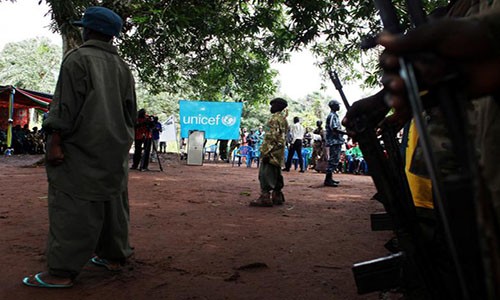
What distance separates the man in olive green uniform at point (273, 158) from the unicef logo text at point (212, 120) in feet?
32.4

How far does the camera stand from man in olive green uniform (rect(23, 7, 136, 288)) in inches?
102

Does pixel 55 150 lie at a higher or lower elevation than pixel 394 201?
higher

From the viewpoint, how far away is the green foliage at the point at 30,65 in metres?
34.1

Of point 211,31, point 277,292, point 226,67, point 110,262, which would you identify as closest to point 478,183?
point 277,292

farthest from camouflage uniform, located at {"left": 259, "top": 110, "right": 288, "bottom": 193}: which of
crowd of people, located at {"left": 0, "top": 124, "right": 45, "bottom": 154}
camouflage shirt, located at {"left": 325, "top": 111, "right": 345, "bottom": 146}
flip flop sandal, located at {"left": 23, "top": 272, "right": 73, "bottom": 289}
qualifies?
crowd of people, located at {"left": 0, "top": 124, "right": 45, "bottom": 154}

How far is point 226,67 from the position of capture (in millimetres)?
14719

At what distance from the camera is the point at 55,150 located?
2.59 metres

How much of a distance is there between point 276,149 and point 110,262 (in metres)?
3.76

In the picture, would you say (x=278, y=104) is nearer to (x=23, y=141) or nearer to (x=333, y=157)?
(x=333, y=157)

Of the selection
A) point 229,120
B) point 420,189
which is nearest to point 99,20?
point 420,189

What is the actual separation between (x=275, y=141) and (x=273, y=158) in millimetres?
284

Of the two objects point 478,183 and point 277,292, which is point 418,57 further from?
point 277,292

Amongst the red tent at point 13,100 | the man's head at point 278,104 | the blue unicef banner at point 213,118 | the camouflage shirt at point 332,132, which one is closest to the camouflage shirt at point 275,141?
the man's head at point 278,104

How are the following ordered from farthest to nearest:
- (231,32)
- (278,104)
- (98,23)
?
(231,32) → (278,104) → (98,23)
